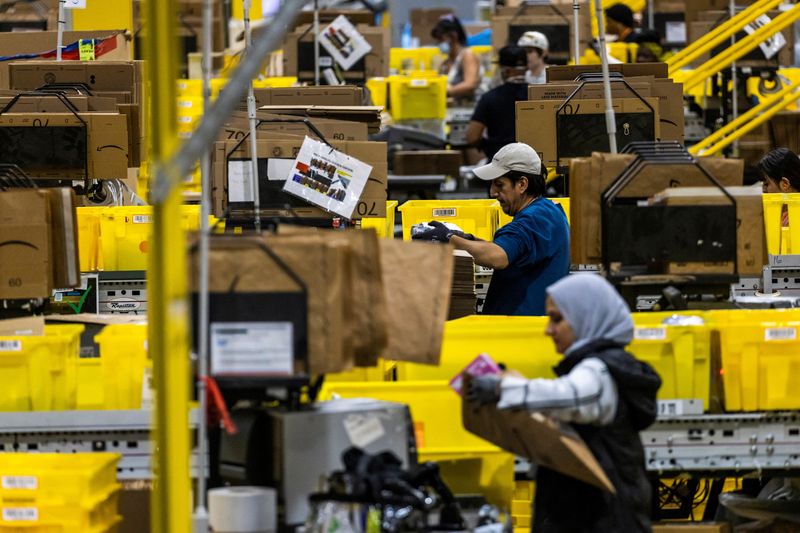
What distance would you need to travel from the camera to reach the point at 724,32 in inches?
521

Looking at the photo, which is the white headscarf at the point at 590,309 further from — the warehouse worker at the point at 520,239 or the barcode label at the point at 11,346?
Answer: the warehouse worker at the point at 520,239

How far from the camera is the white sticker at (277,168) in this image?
27.1 ft

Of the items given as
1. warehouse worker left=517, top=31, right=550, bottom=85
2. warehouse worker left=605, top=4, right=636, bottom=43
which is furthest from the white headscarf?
warehouse worker left=605, top=4, right=636, bottom=43

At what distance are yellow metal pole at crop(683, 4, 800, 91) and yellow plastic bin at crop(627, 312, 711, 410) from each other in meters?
6.89

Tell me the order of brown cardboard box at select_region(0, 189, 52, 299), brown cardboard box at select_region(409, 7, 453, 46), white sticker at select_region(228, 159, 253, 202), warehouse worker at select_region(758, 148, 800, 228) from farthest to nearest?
1. brown cardboard box at select_region(409, 7, 453, 46)
2. warehouse worker at select_region(758, 148, 800, 228)
3. white sticker at select_region(228, 159, 253, 202)
4. brown cardboard box at select_region(0, 189, 52, 299)

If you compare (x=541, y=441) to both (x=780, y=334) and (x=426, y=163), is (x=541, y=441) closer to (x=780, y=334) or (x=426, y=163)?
(x=780, y=334)

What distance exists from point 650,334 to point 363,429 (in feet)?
4.21

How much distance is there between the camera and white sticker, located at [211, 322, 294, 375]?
4.73 meters

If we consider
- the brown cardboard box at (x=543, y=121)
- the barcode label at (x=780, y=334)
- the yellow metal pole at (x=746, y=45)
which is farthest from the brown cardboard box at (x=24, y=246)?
the yellow metal pole at (x=746, y=45)

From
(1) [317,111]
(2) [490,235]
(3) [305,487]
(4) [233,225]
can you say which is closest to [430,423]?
(3) [305,487]

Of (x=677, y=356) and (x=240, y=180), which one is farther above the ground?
(x=240, y=180)

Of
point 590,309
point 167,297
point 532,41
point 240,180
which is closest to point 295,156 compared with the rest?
point 240,180

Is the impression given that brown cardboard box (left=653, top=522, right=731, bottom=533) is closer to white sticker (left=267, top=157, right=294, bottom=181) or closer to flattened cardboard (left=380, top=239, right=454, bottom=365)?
flattened cardboard (left=380, top=239, right=454, bottom=365)

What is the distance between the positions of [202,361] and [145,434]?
2.99ft
